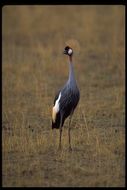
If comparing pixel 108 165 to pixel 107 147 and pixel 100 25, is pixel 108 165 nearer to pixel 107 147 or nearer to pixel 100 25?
pixel 107 147

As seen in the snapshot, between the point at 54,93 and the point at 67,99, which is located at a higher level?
the point at 54,93

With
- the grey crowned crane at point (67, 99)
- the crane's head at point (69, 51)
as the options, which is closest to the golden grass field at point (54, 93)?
the crane's head at point (69, 51)

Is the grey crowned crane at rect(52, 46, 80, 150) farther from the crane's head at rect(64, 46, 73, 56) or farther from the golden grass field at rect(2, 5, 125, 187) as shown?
the golden grass field at rect(2, 5, 125, 187)

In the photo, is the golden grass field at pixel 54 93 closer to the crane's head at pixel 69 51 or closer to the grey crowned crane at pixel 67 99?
the crane's head at pixel 69 51

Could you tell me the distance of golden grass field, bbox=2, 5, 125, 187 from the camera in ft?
26.1

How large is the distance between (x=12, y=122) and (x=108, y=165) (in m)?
2.59

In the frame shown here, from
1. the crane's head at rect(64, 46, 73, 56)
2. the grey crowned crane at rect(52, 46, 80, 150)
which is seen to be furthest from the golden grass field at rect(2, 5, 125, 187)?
the grey crowned crane at rect(52, 46, 80, 150)

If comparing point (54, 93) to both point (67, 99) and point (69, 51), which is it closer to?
point (69, 51)

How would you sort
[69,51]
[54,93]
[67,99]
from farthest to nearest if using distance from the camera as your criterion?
[54,93] → [69,51] → [67,99]

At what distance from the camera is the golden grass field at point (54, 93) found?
26.1 feet

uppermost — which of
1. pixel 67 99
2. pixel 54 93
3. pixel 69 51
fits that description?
pixel 69 51

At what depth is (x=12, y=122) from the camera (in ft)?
33.8

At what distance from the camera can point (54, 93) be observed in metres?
12.3

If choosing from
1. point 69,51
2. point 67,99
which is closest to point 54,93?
point 69,51
